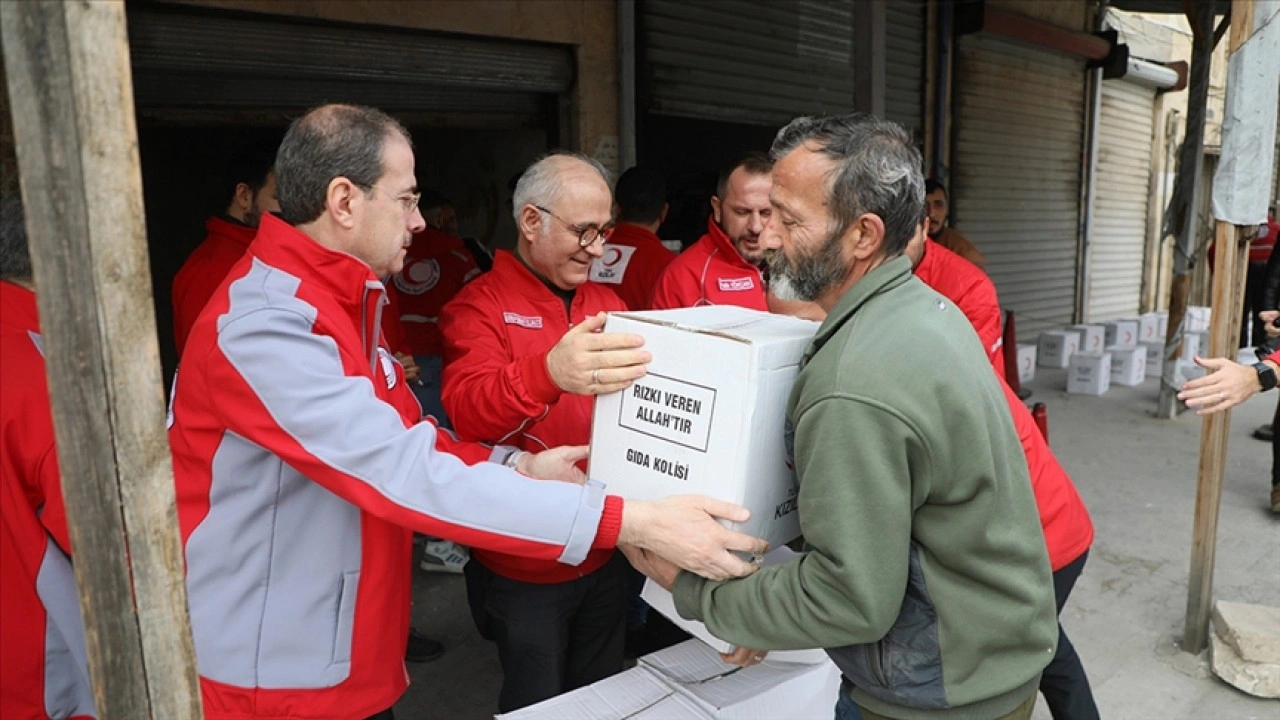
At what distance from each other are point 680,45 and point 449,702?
4.63 m

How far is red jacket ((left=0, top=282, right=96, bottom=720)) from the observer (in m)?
1.79

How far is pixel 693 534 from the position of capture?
63.0 inches

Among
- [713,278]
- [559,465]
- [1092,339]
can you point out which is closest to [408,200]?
[559,465]

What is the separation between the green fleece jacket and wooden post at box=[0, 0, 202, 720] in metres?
0.91

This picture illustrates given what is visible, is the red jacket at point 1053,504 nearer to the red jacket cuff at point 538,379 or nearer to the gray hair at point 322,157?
the red jacket cuff at point 538,379

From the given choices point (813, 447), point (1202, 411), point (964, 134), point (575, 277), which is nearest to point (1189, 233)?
point (964, 134)

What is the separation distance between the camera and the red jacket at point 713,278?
3.38m

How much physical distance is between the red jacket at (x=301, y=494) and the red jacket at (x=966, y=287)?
207cm

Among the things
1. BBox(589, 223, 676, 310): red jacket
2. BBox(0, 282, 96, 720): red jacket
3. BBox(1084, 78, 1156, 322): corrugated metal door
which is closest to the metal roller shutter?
BBox(589, 223, 676, 310): red jacket

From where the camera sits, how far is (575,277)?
99.6 inches

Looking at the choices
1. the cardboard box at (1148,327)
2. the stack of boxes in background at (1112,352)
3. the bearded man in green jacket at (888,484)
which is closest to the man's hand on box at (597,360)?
the bearded man in green jacket at (888,484)

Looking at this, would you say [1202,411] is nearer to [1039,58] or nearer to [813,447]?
[813,447]

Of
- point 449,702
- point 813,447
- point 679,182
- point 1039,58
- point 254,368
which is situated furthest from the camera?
point 1039,58

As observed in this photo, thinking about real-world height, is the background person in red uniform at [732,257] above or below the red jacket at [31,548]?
above
